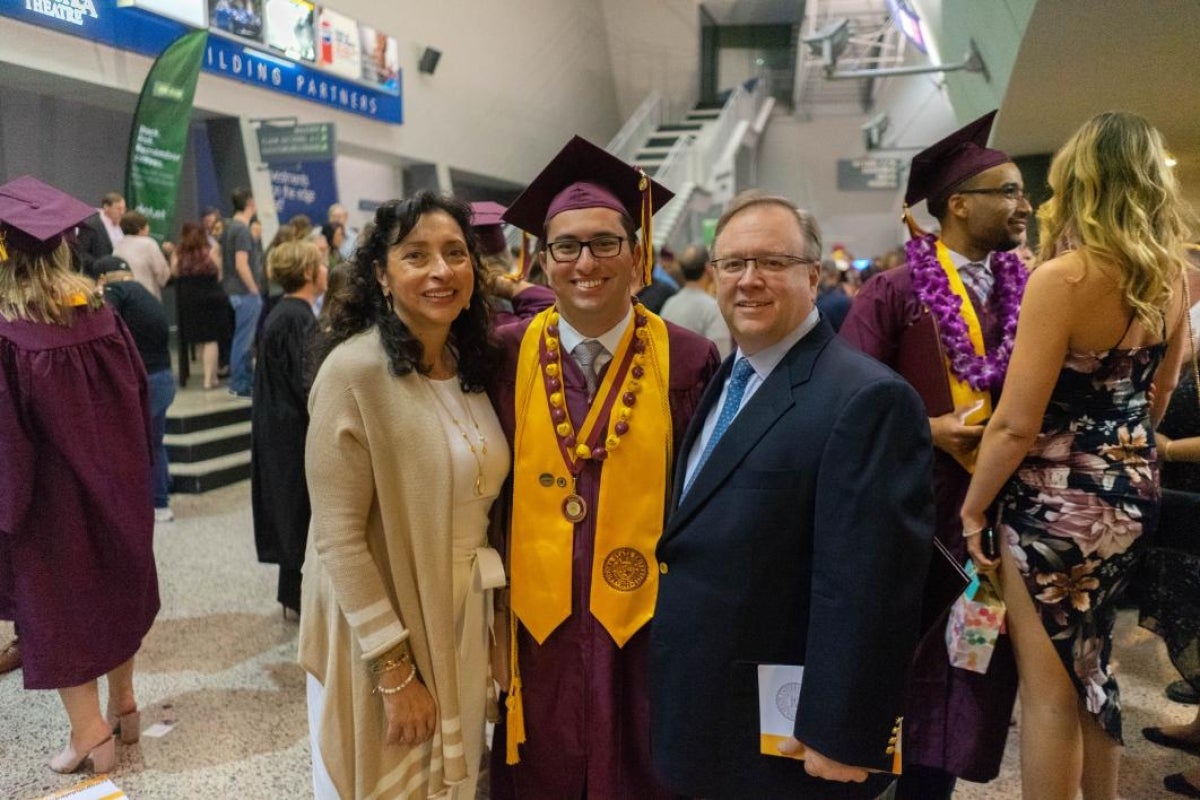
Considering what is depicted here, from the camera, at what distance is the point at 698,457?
1444mm

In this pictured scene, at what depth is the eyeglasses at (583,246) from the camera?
5.29 ft

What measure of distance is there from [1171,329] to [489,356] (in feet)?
5.07

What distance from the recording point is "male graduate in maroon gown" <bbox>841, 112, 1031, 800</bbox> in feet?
6.50

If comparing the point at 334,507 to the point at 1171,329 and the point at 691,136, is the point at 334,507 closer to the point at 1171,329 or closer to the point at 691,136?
the point at 1171,329

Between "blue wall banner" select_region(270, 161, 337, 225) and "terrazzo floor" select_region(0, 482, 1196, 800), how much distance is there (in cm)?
494

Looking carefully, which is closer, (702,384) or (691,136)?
(702,384)

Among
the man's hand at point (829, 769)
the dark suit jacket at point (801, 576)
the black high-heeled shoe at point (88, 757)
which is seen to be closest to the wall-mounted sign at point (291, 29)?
the black high-heeled shoe at point (88, 757)

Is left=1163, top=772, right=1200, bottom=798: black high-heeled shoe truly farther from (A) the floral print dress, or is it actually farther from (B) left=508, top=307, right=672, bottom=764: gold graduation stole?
(B) left=508, top=307, right=672, bottom=764: gold graduation stole

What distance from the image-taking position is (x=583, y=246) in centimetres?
161

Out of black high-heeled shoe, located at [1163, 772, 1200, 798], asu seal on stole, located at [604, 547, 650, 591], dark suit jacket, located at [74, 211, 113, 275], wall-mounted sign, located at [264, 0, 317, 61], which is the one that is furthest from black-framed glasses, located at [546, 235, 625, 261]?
wall-mounted sign, located at [264, 0, 317, 61]

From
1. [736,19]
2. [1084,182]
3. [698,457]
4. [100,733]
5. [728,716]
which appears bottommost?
[100,733]

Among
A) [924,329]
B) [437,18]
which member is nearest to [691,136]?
[437,18]

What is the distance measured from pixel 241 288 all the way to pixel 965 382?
6.89 metres

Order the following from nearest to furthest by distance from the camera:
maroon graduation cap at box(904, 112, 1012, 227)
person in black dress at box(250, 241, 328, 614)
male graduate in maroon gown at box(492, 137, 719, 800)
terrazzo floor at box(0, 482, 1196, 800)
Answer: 1. male graduate in maroon gown at box(492, 137, 719, 800)
2. maroon graduation cap at box(904, 112, 1012, 227)
3. terrazzo floor at box(0, 482, 1196, 800)
4. person in black dress at box(250, 241, 328, 614)
